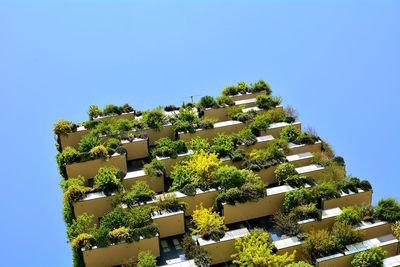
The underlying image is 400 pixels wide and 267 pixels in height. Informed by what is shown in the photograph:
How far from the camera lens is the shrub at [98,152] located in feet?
82.5

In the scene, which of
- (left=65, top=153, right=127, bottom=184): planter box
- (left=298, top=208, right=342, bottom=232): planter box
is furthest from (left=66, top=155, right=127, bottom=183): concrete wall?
(left=298, top=208, right=342, bottom=232): planter box

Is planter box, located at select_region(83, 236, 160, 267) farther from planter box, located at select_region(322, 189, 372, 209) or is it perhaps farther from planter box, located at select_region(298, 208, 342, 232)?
planter box, located at select_region(322, 189, 372, 209)

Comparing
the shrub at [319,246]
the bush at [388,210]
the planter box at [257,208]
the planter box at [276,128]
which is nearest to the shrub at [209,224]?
the planter box at [257,208]

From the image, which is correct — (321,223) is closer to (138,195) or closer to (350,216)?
(350,216)

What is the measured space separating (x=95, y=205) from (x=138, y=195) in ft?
7.00

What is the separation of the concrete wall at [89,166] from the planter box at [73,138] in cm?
302

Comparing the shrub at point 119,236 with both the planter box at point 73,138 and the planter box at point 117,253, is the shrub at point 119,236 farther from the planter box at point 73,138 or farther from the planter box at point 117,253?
the planter box at point 73,138

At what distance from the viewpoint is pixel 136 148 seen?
89.2ft

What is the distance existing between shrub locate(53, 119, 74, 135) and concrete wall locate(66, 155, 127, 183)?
310 centimetres

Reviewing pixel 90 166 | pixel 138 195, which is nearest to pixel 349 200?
pixel 138 195

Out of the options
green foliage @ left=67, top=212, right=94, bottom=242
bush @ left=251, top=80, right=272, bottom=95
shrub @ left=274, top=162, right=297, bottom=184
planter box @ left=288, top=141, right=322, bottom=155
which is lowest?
green foliage @ left=67, top=212, right=94, bottom=242

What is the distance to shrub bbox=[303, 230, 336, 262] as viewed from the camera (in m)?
20.0

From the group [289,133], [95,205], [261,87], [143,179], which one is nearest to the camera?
[95,205]

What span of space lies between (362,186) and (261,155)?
522cm
